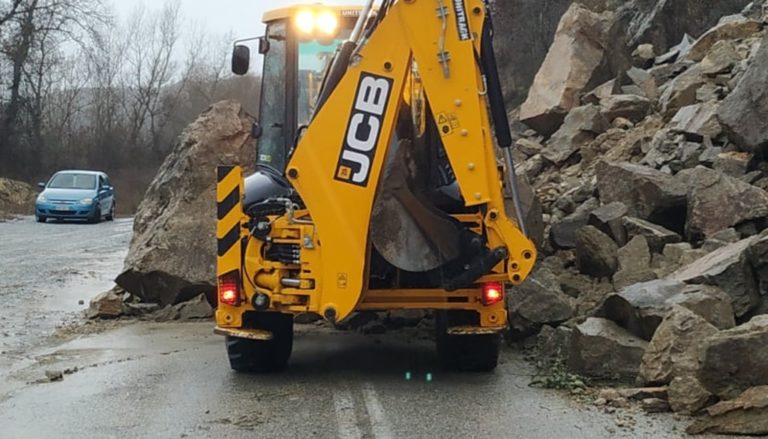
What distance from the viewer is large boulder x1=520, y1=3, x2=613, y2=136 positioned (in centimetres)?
1669

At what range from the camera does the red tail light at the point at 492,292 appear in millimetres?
7092

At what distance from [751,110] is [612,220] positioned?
202 centimetres

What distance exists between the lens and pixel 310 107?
847 cm

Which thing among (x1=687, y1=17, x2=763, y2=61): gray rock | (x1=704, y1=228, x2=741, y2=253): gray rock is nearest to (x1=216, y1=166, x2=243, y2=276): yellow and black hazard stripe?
(x1=704, y1=228, x2=741, y2=253): gray rock

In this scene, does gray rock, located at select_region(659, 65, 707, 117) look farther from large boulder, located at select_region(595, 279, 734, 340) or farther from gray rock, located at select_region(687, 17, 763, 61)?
large boulder, located at select_region(595, 279, 734, 340)

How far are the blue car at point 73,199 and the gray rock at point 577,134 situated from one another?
54.8 ft

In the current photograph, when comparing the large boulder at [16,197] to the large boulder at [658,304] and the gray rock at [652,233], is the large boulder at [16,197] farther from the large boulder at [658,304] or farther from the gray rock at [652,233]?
the large boulder at [658,304]

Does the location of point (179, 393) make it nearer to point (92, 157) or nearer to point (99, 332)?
point (99, 332)

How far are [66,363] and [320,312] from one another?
9.33ft

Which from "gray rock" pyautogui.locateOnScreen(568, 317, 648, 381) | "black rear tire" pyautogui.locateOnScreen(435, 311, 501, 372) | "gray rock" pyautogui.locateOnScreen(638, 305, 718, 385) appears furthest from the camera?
"black rear tire" pyautogui.locateOnScreen(435, 311, 501, 372)

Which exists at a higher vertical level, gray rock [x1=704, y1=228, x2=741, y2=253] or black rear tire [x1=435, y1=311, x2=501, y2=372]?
gray rock [x1=704, y1=228, x2=741, y2=253]

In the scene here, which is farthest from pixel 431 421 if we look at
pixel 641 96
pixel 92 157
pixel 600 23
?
pixel 92 157

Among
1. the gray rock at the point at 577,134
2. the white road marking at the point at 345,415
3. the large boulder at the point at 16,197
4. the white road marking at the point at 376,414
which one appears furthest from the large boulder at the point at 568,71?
the large boulder at the point at 16,197

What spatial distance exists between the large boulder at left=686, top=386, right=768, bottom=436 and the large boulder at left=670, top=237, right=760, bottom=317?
1901 mm
